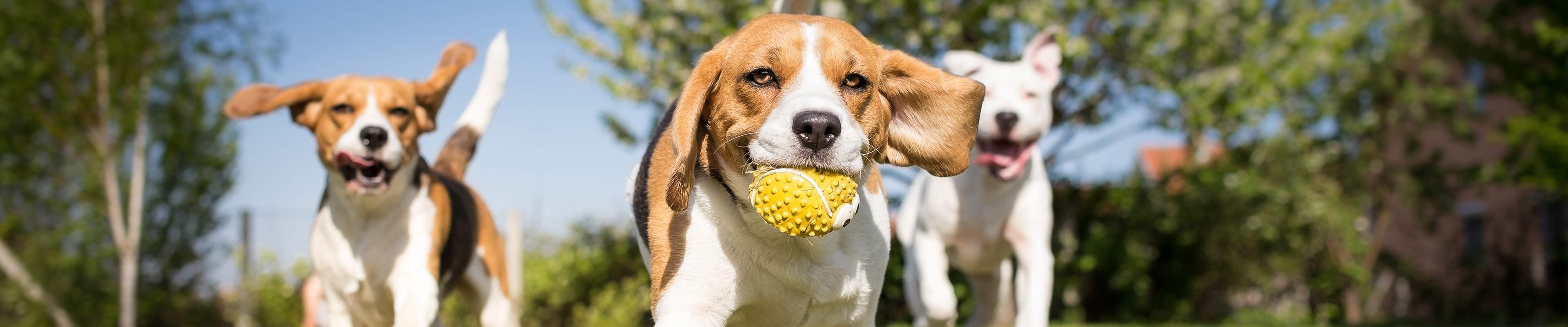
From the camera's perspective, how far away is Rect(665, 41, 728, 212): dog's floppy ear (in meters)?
2.60

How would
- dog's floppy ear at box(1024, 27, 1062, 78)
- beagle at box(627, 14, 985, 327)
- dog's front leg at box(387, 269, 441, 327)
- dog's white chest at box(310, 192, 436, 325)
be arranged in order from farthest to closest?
dog's floppy ear at box(1024, 27, 1062, 78), dog's white chest at box(310, 192, 436, 325), dog's front leg at box(387, 269, 441, 327), beagle at box(627, 14, 985, 327)

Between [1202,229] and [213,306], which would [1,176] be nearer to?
[213,306]

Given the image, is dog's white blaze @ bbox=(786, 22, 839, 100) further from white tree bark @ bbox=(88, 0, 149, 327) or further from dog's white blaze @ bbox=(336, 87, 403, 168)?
white tree bark @ bbox=(88, 0, 149, 327)

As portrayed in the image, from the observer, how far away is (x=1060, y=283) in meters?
12.9

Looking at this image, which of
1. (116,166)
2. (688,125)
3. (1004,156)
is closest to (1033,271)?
(1004,156)

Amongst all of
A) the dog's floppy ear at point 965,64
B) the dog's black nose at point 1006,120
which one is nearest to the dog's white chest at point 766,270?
the dog's black nose at point 1006,120

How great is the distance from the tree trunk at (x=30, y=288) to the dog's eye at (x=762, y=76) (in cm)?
1363

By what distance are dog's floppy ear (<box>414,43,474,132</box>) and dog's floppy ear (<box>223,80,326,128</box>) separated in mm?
410

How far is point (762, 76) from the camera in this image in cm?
267

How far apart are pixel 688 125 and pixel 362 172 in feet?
8.04

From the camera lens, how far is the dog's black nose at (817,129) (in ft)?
8.05

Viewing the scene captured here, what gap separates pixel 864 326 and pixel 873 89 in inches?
29.3

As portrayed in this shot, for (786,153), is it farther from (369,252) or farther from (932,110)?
(369,252)

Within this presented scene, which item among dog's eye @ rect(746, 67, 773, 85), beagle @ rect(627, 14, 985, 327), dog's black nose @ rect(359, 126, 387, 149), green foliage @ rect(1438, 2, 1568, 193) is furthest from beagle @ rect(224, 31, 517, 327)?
green foliage @ rect(1438, 2, 1568, 193)
